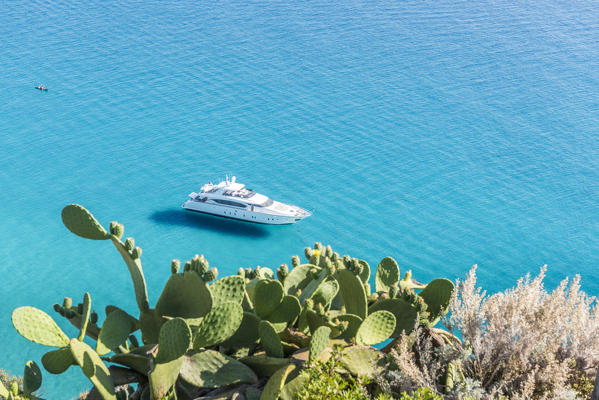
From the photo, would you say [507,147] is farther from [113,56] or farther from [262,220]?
[113,56]

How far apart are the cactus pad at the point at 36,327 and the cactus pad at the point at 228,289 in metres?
1.14

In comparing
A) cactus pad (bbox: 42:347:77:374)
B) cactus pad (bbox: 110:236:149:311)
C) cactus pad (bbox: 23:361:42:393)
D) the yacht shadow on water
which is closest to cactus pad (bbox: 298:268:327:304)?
cactus pad (bbox: 110:236:149:311)

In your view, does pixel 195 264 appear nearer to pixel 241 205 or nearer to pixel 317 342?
pixel 317 342

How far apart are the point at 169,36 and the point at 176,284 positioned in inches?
1157

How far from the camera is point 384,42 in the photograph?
32.4 m

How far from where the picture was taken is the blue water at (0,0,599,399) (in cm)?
1998

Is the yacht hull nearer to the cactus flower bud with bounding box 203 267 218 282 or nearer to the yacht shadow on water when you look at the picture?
the yacht shadow on water

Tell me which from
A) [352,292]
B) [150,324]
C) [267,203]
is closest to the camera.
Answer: [150,324]

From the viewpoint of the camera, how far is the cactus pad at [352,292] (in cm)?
516

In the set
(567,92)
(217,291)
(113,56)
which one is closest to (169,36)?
(113,56)

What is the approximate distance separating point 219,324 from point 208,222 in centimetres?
1746

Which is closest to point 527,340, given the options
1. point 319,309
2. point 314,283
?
point 319,309

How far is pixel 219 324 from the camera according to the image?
4566mm

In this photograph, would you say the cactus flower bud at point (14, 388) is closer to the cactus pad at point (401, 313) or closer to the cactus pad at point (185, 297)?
the cactus pad at point (185, 297)
